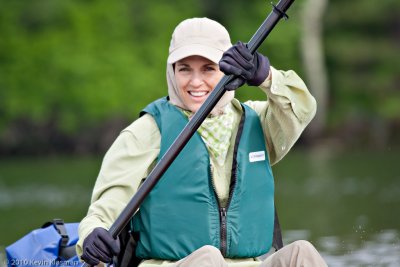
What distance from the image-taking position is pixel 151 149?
5543 millimetres

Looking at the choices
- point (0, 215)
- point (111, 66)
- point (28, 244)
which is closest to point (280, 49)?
point (111, 66)

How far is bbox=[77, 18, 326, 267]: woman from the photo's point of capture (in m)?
5.41

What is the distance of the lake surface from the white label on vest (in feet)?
11.2

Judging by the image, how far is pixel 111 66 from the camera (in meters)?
38.8

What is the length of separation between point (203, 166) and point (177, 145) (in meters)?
0.26

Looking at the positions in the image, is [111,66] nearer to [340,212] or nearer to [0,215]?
[0,215]

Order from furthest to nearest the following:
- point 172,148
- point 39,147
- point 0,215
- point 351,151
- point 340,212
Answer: point 39,147, point 351,151, point 0,215, point 340,212, point 172,148

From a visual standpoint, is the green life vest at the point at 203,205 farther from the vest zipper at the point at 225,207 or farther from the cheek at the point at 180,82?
the cheek at the point at 180,82

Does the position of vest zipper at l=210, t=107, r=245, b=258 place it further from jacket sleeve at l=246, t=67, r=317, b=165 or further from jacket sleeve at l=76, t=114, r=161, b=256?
jacket sleeve at l=76, t=114, r=161, b=256

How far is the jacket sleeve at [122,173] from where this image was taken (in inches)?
214

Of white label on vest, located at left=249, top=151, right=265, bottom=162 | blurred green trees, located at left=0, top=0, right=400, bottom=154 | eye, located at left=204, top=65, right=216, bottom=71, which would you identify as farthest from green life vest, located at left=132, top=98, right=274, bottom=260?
blurred green trees, located at left=0, top=0, right=400, bottom=154

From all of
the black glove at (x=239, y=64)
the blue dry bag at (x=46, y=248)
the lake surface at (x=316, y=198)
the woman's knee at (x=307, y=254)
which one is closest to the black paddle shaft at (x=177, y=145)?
the black glove at (x=239, y=64)

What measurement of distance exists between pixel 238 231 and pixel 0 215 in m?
12.0

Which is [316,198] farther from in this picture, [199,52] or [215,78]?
[199,52]
